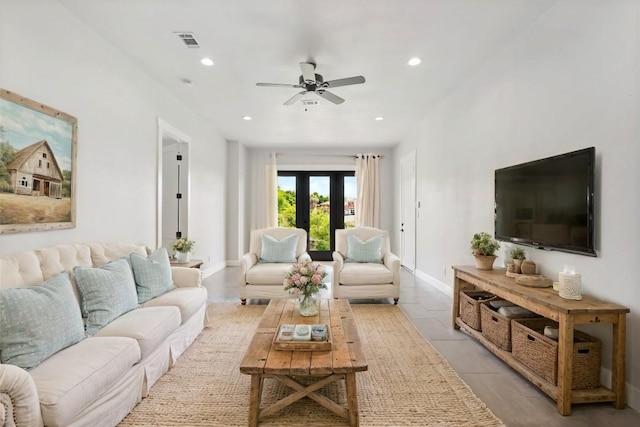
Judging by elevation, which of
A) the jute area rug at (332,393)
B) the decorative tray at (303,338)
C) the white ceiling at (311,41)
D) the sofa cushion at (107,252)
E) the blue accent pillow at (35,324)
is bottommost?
the jute area rug at (332,393)

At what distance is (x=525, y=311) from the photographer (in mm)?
2566

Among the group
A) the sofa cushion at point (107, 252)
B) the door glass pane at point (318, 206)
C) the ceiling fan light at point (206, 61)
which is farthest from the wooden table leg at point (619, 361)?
the door glass pane at point (318, 206)

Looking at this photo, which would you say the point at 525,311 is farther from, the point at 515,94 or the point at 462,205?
the point at 515,94

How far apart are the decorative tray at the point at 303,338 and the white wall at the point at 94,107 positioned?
1882mm

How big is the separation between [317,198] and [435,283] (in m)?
3.84

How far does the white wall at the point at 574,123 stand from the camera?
1925 millimetres

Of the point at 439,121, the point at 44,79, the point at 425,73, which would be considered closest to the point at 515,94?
the point at 425,73

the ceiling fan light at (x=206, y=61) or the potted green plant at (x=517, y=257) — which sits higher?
the ceiling fan light at (x=206, y=61)

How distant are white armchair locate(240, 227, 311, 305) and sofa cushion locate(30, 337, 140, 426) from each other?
2041 mm

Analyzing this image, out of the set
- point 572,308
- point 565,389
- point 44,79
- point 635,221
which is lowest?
point 565,389

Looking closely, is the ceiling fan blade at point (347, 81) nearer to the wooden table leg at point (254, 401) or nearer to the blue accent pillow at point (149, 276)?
the blue accent pillow at point (149, 276)

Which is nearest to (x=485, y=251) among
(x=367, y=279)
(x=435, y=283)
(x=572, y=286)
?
(x=572, y=286)

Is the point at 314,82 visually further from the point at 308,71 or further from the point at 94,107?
the point at 94,107

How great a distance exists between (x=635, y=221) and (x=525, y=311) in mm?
1027
